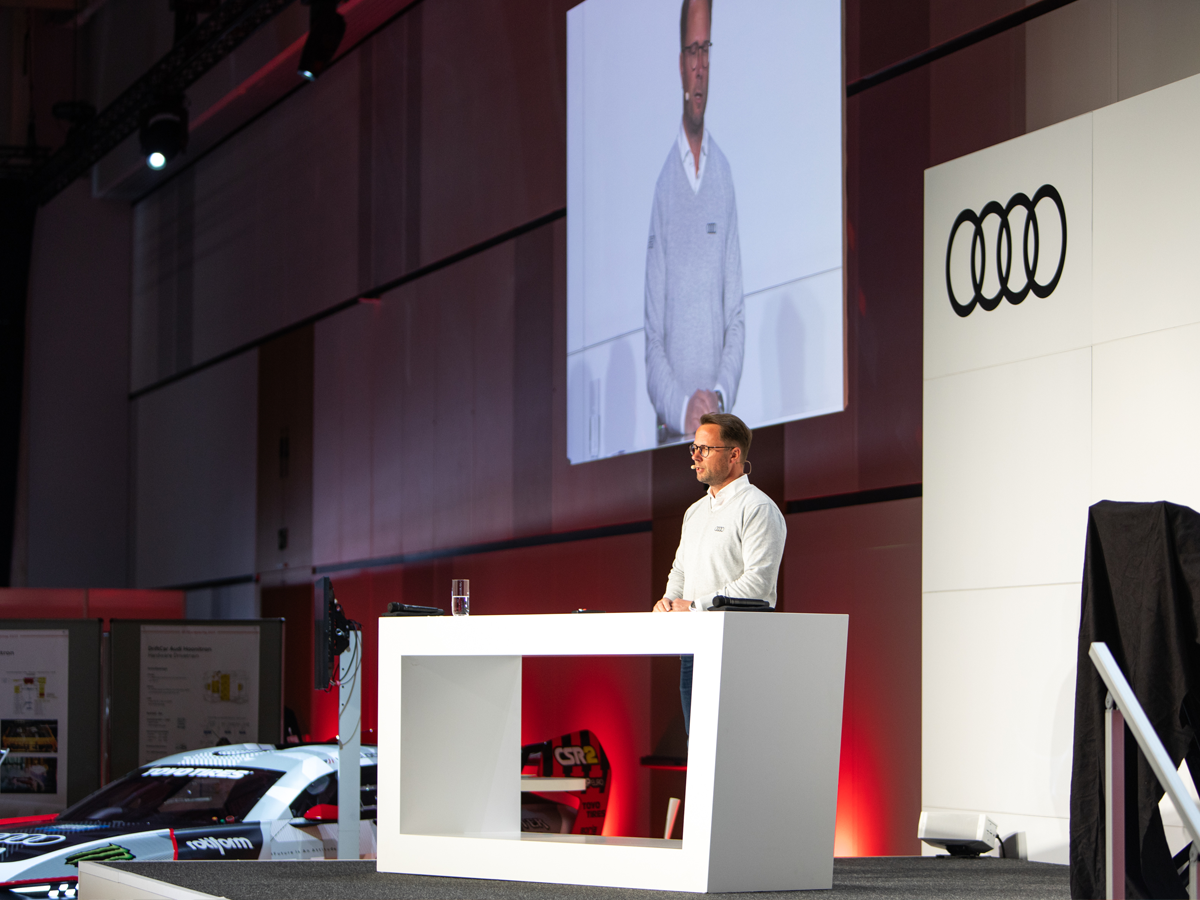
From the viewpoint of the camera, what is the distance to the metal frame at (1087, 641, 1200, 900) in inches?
95.0

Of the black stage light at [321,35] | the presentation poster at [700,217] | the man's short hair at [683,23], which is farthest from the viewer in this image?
the black stage light at [321,35]

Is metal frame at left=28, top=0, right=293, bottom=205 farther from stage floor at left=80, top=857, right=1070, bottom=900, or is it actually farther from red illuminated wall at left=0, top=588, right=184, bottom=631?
stage floor at left=80, top=857, right=1070, bottom=900

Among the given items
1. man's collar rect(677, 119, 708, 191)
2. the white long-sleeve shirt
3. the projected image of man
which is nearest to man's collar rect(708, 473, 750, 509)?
the white long-sleeve shirt

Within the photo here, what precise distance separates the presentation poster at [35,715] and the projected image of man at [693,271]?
12.2 ft

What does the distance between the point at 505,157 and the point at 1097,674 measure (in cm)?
611

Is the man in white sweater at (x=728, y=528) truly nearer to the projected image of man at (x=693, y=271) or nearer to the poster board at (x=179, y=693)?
the projected image of man at (x=693, y=271)

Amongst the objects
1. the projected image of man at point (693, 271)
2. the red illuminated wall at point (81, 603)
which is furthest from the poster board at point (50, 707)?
the projected image of man at point (693, 271)

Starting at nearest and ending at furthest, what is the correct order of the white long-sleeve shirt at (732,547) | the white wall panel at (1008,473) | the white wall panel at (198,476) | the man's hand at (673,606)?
the man's hand at (673,606) < the white long-sleeve shirt at (732,547) < the white wall panel at (1008,473) < the white wall panel at (198,476)

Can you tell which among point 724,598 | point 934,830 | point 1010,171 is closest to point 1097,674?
point 724,598

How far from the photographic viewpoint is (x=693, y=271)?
6207 mm

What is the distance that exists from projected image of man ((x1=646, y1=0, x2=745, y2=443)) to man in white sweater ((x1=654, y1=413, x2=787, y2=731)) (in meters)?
2.13

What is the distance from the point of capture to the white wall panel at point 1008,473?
13.8ft

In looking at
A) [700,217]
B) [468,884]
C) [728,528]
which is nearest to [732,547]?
[728,528]

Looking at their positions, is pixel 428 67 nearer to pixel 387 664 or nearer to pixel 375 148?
pixel 375 148
